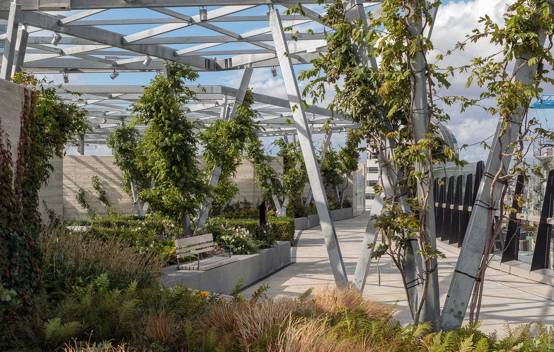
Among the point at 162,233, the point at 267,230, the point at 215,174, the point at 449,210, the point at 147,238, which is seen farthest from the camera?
the point at 449,210

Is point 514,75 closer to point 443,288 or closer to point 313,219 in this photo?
point 443,288

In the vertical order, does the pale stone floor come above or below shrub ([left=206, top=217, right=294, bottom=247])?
below

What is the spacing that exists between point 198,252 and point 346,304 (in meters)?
4.01

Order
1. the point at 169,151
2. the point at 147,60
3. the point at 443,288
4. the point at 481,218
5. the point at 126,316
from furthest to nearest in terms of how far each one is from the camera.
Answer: the point at 147,60 → the point at 169,151 → the point at 443,288 → the point at 481,218 → the point at 126,316

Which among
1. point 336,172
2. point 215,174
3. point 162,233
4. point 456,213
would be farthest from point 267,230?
point 336,172

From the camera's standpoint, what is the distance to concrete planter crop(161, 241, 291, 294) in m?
9.20

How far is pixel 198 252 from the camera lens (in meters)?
10.1

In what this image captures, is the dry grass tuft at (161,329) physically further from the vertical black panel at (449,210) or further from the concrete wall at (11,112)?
the vertical black panel at (449,210)

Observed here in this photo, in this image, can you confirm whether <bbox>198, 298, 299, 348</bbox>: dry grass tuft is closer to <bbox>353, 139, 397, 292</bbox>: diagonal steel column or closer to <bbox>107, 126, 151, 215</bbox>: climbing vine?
<bbox>353, 139, 397, 292</bbox>: diagonal steel column

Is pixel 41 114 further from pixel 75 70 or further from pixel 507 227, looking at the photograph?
pixel 507 227

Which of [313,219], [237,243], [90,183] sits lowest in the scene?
[313,219]

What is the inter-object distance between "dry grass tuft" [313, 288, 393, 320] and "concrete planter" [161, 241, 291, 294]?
1214mm

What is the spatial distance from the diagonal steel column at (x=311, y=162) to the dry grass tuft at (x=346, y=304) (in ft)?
6.61

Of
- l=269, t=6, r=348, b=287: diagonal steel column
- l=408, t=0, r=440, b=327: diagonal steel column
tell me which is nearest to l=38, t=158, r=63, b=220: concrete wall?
l=269, t=6, r=348, b=287: diagonal steel column
